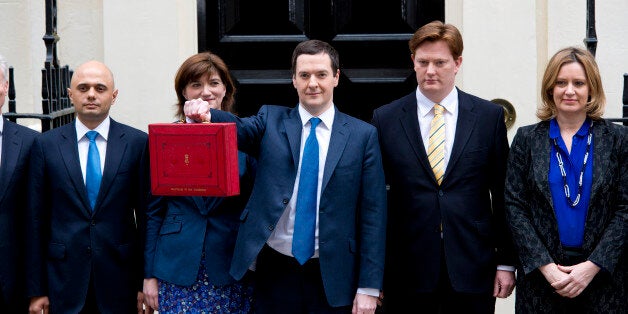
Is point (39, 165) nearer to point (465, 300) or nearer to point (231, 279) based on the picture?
point (231, 279)

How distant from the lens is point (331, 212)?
15.8ft

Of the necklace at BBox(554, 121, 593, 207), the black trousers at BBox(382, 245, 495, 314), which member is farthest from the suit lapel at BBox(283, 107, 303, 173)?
the necklace at BBox(554, 121, 593, 207)

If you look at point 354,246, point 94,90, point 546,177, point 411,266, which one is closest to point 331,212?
point 354,246

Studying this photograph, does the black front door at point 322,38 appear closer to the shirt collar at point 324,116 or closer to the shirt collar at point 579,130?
the shirt collar at point 324,116

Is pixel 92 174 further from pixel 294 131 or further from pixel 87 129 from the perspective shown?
pixel 294 131

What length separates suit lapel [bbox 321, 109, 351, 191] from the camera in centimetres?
482

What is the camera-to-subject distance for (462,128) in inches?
197

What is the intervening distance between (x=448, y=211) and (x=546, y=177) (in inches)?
18.8

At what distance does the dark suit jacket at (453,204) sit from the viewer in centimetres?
495

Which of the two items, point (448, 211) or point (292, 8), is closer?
point (448, 211)

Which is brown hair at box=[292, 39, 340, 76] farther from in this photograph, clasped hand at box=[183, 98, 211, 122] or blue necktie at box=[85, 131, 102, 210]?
blue necktie at box=[85, 131, 102, 210]

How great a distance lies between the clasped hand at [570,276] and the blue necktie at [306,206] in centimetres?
106

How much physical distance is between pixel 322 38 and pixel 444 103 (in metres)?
1.94

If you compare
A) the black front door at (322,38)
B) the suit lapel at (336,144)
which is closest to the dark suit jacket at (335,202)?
the suit lapel at (336,144)
